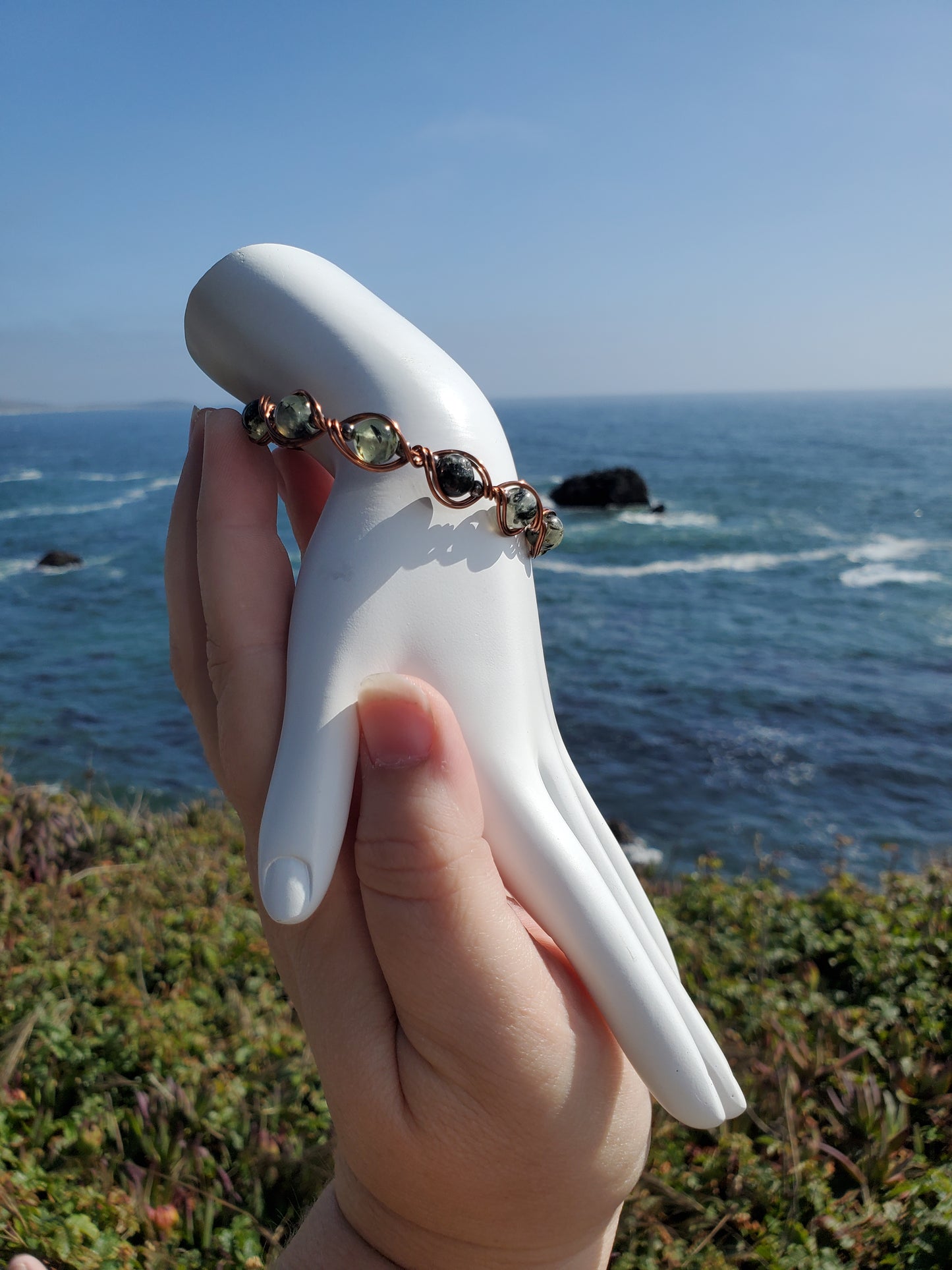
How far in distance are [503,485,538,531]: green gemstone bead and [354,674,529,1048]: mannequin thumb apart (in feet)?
1.23

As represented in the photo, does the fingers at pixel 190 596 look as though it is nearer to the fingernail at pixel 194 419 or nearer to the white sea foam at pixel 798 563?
the fingernail at pixel 194 419

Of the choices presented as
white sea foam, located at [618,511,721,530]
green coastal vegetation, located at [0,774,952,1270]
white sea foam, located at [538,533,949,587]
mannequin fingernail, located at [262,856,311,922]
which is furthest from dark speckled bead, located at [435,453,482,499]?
white sea foam, located at [618,511,721,530]

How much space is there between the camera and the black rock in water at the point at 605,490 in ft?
123

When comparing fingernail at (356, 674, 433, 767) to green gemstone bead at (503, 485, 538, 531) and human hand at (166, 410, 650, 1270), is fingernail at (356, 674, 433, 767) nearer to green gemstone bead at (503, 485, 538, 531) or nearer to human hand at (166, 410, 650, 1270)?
human hand at (166, 410, 650, 1270)

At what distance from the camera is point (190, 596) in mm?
1725

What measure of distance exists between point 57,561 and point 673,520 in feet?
74.1

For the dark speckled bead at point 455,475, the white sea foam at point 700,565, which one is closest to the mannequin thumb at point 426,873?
the dark speckled bead at point 455,475

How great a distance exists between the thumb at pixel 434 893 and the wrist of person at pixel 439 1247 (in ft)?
1.13

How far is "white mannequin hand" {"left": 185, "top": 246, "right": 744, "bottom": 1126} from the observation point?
1416 millimetres

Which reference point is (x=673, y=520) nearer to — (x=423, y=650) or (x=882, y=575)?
(x=882, y=575)

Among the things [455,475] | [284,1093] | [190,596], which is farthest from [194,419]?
[284,1093]

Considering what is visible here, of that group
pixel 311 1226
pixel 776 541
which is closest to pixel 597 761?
pixel 311 1226

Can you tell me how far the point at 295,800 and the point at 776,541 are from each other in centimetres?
3306

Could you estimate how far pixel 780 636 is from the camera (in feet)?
65.6
